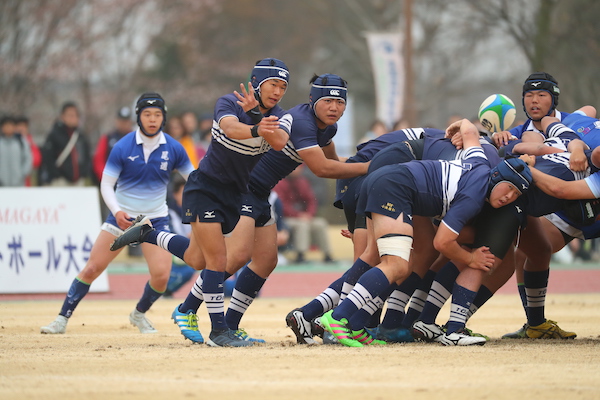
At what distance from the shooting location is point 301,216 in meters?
17.5

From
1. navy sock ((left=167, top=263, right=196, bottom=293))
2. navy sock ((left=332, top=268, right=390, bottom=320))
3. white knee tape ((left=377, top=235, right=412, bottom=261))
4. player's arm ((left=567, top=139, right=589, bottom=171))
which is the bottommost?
navy sock ((left=167, top=263, right=196, bottom=293))

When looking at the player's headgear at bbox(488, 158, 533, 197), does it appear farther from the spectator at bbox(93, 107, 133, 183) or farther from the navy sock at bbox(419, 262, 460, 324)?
the spectator at bbox(93, 107, 133, 183)

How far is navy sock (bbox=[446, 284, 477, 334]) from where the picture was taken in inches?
305

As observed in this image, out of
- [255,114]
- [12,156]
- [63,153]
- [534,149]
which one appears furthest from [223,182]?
[12,156]

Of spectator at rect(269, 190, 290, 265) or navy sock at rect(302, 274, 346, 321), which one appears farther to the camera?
spectator at rect(269, 190, 290, 265)

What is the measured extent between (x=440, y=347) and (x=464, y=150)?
1.74 metres

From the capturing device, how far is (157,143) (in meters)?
9.60

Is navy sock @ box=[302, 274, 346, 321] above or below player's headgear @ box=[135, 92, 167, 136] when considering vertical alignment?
below

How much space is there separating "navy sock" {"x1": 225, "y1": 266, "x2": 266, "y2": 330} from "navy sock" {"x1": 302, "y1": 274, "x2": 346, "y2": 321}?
56cm

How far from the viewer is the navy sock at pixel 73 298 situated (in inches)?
375

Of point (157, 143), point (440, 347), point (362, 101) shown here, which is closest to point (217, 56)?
point (362, 101)

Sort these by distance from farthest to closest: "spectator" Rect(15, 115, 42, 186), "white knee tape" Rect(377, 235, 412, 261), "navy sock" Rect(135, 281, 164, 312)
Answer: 1. "spectator" Rect(15, 115, 42, 186)
2. "navy sock" Rect(135, 281, 164, 312)
3. "white knee tape" Rect(377, 235, 412, 261)

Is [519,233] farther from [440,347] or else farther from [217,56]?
[217,56]

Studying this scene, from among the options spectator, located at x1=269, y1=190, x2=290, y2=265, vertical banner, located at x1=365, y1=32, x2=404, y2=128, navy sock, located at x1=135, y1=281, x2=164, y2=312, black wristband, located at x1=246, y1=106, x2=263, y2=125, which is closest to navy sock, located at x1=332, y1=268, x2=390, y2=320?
black wristband, located at x1=246, y1=106, x2=263, y2=125
